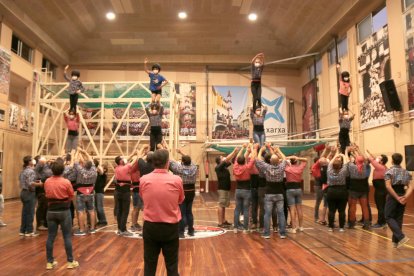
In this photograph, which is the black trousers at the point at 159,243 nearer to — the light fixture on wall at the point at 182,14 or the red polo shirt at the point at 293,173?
the red polo shirt at the point at 293,173

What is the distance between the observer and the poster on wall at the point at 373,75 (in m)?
11.9

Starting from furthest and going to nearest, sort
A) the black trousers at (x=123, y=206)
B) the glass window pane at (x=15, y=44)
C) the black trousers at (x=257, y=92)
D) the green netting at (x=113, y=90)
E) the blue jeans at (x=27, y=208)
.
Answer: the glass window pane at (x=15, y=44) → the green netting at (x=113, y=90) → the black trousers at (x=257, y=92) → the black trousers at (x=123, y=206) → the blue jeans at (x=27, y=208)

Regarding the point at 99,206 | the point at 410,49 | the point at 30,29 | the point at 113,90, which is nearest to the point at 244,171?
the point at 99,206

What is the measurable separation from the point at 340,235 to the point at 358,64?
926 centimetres

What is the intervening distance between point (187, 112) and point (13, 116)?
8.62m

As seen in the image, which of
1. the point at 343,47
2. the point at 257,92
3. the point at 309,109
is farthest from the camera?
the point at 309,109

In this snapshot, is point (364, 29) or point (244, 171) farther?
point (364, 29)

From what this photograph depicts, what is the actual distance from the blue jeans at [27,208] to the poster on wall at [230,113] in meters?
13.0

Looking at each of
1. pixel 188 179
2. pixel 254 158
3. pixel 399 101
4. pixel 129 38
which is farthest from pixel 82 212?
pixel 129 38

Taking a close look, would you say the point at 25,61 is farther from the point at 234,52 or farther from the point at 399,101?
the point at 399,101

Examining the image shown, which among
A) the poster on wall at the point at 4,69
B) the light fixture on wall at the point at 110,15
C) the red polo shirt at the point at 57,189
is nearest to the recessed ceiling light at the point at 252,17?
the light fixture on wall at the point at 110,15

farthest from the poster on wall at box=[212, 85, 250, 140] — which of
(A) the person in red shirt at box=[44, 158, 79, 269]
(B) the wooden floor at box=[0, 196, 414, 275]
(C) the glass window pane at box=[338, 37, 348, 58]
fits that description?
(A) the person in red shirt at box=[44, 158, 79, 269]

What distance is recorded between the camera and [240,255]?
543 cm

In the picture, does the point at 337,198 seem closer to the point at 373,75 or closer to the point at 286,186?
the point at 286,186
